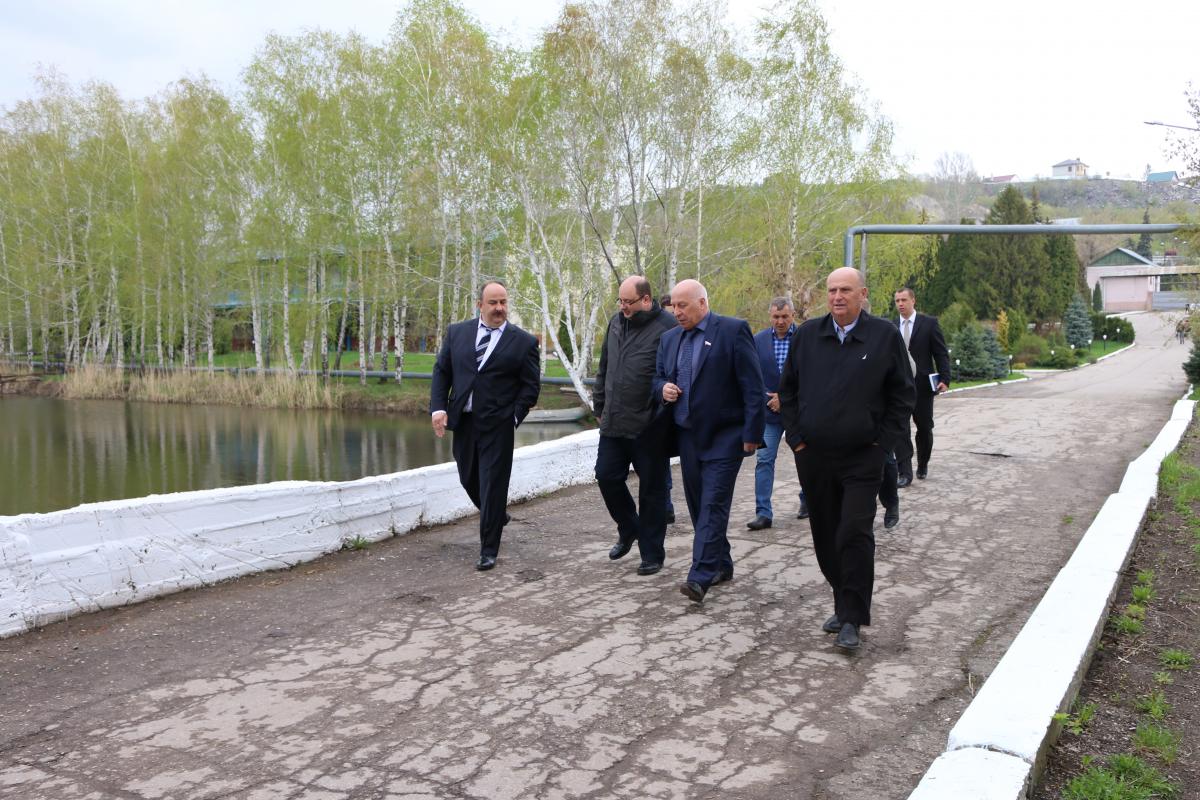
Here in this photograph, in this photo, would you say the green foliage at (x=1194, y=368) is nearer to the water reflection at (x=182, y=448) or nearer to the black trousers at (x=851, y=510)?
the water reflection at (x=182, y=448)

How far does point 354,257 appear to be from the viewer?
37.6 meters

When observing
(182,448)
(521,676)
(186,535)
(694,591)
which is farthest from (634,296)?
(182,448)

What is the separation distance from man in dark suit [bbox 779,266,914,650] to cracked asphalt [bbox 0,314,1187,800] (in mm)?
390

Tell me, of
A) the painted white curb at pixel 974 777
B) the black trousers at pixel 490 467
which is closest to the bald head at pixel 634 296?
the black trousers at pixel 490 467

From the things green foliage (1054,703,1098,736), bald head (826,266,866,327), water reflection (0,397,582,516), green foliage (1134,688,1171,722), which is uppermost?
bald head (826,266,866,327)

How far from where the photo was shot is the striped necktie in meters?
6.47

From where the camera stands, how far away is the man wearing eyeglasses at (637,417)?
19.9ft

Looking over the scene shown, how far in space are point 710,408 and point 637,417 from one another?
0.53 meters

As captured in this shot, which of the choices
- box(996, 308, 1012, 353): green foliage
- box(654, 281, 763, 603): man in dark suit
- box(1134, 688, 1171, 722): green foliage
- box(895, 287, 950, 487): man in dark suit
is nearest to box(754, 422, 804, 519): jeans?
box(895, 287, 950, 487): man in dark suit

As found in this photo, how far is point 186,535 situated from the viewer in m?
5.89

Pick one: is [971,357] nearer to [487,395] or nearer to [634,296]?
[634,296]

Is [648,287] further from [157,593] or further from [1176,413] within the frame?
[1176,413]

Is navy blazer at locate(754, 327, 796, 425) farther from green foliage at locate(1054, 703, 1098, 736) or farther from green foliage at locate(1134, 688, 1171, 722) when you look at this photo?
green foliage at locate(1054, 703, 1098, 736)

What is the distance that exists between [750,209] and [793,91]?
14.4 ft
